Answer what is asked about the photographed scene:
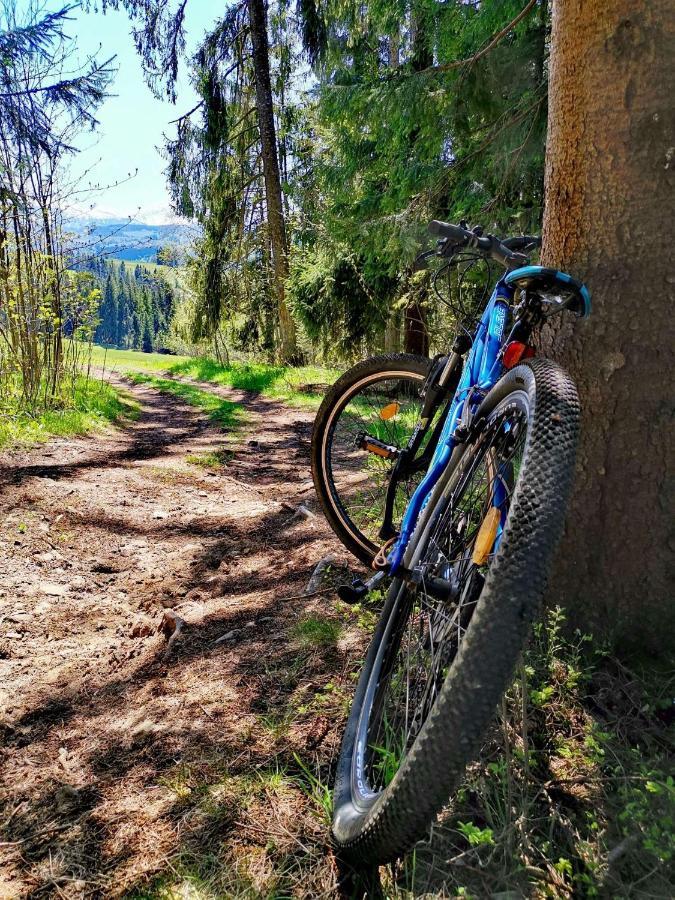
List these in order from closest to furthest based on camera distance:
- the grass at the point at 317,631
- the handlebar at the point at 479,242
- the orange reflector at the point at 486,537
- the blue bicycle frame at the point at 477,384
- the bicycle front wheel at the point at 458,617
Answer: the bicycle front wheel at the point at 458,617 < the orange reflector at the point at 486,537 < the blue bicycle frame at the point at 477,384 < the handlebar at the point at 479,242 < the grass at the point at 317,631

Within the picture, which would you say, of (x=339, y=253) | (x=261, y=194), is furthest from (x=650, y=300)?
(x=261, y=194)

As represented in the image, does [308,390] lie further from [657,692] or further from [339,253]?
[657,692]

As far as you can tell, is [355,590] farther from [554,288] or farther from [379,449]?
[554,288]

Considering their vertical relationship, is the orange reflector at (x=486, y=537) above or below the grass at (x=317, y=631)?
above

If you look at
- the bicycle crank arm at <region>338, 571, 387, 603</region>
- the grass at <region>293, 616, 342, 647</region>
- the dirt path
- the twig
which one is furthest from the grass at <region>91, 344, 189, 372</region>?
the bicycle crank arm at <region>338, 571, 387, 603</region>

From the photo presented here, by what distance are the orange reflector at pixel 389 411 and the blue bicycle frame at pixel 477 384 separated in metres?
1.01

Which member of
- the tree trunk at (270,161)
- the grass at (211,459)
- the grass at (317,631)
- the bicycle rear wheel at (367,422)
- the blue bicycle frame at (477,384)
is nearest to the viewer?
the blue bicycle frame at (477,384)

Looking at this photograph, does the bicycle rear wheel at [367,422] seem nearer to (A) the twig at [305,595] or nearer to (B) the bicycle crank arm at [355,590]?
(A) the twig at [305,595]

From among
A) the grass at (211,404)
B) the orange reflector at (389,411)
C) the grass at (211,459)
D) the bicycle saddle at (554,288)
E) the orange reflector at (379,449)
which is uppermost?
the bicycle saddle at (554,288)

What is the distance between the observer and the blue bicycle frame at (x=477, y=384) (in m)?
1.86

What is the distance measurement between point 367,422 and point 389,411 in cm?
28

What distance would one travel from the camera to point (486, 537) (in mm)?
1406

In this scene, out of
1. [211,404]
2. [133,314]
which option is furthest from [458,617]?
[133,314]

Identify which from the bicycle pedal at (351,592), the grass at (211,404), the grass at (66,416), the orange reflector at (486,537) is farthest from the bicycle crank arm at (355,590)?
the grass at (211,404)
